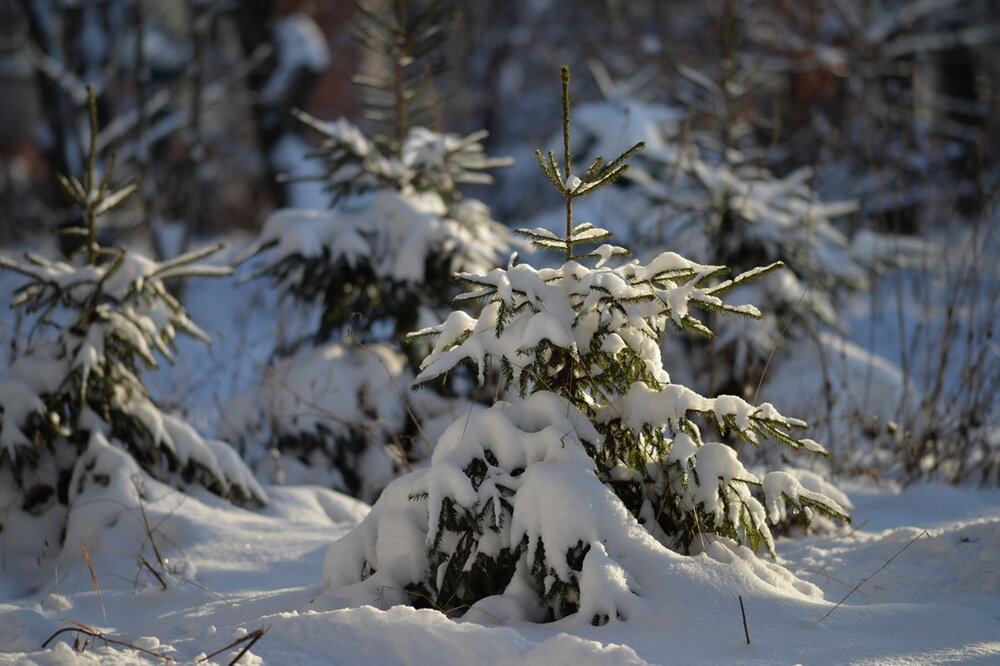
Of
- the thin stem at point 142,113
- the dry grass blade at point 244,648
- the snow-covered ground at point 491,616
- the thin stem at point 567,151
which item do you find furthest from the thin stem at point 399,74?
the thin stem at point 142,113

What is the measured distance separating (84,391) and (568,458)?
192cm

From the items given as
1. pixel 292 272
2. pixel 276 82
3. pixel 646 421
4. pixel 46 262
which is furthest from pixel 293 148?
pixel 646 421

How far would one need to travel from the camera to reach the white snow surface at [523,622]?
1892 mm

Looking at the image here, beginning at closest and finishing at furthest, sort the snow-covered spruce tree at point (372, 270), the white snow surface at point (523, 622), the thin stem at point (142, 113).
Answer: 1. the white snow surface at point (523, 622)
2. the snow-covered spruce tree at point (372, 270)
3. the thin stem at point (142, 113)

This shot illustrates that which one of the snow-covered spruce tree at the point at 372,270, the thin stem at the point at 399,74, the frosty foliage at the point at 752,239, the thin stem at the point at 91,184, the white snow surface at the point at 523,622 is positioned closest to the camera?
the white snow surface at the point at 523,622

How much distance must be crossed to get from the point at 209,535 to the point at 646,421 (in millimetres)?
1823

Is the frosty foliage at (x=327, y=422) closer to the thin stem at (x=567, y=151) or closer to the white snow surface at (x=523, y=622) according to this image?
the white snow surface at (x=523, y=622)

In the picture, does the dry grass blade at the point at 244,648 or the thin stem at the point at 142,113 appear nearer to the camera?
the dry grass blade at the point at 244,648

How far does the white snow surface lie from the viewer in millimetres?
1892

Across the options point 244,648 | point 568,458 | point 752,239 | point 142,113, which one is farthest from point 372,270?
point 142,113

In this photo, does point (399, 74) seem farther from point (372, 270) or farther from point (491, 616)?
point (491, 616)

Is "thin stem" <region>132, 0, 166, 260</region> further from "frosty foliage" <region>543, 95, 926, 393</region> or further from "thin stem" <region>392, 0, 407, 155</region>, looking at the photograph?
"frosty foliage" <region>543, 95, 926, 393</region>

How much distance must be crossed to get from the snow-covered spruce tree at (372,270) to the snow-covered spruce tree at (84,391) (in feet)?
3.29

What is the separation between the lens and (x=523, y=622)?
2.13 m
